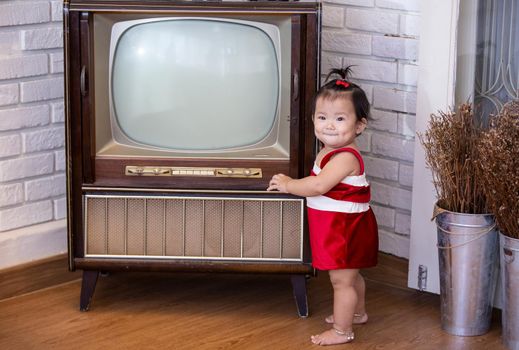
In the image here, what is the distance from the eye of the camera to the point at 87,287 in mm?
2533

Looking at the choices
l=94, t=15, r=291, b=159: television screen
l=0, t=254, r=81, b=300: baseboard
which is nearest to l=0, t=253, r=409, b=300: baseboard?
l=0, t=254, r=81, b=300: baseboard

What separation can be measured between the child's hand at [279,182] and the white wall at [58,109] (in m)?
0.46

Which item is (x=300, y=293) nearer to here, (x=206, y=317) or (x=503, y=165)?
(x=206, y=317)

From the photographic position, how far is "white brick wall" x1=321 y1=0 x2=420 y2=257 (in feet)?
8.53

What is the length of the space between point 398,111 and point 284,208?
1.52 ft

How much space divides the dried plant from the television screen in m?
0.36

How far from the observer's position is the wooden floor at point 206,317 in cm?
238

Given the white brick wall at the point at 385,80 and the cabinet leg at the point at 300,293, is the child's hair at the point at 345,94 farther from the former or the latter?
the cabinet leg at the point at 300,293

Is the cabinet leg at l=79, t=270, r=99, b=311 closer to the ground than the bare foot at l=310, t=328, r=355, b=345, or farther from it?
farther from it

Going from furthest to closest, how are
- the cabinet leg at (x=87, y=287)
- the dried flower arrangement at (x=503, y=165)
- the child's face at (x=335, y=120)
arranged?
1. the cabinet leg at (x=87, y=287)
2. the child's face at (x=335, y=120)
3. the dried flower arrangement at (x=503, y=165)

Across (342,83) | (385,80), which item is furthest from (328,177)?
(385,80)

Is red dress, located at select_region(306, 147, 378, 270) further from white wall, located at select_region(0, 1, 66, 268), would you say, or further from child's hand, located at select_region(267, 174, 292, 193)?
white wall, located at select_region(0, 1, 66, 268)

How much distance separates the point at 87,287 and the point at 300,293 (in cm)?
55

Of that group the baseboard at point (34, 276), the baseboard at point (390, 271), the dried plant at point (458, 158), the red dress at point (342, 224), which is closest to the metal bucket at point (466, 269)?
the dried plant at point (458, 158)
